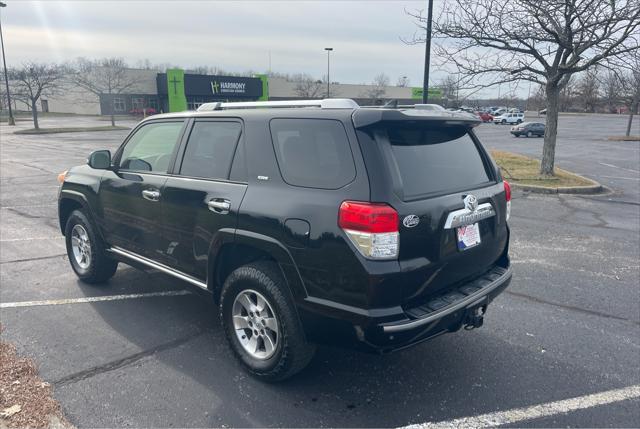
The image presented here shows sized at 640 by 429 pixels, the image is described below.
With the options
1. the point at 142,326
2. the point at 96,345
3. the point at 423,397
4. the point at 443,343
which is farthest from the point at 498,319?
the point at 96,345

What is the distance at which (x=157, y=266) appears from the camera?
13.9ft

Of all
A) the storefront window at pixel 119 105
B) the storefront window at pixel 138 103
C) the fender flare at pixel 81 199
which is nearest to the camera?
the fender flare at pixel 81 199

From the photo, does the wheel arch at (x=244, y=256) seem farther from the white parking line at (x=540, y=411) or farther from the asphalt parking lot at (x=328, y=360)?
the white parking line at (x=540, y=411)

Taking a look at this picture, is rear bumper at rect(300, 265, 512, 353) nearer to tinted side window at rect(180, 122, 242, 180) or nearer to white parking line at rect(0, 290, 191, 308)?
tinted side window at rect(180, 122, 242, 180)

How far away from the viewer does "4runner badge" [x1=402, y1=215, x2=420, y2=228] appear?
280 cm

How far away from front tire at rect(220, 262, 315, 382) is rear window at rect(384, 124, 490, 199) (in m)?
1.06

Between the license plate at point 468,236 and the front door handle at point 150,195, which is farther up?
the front door handle at point 150,195

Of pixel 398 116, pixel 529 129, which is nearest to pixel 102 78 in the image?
pixel 529 129

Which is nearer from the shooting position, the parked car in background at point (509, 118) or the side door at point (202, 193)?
the side door at point (202, 193)

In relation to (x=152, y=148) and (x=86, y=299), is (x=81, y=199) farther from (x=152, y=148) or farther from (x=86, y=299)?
(x=152, y=148)

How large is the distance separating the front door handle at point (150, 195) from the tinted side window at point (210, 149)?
323mm

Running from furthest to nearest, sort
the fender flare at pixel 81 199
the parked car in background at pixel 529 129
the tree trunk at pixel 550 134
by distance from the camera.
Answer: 1. the parked car in background at pixel 529 129
2. the tree trunk at pixel 550 134
3. the fender flare at pixel 81 199

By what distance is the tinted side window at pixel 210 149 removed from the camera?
11.9ft

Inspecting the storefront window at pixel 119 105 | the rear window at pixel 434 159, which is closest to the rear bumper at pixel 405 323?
the rear window at pixel 434 159
